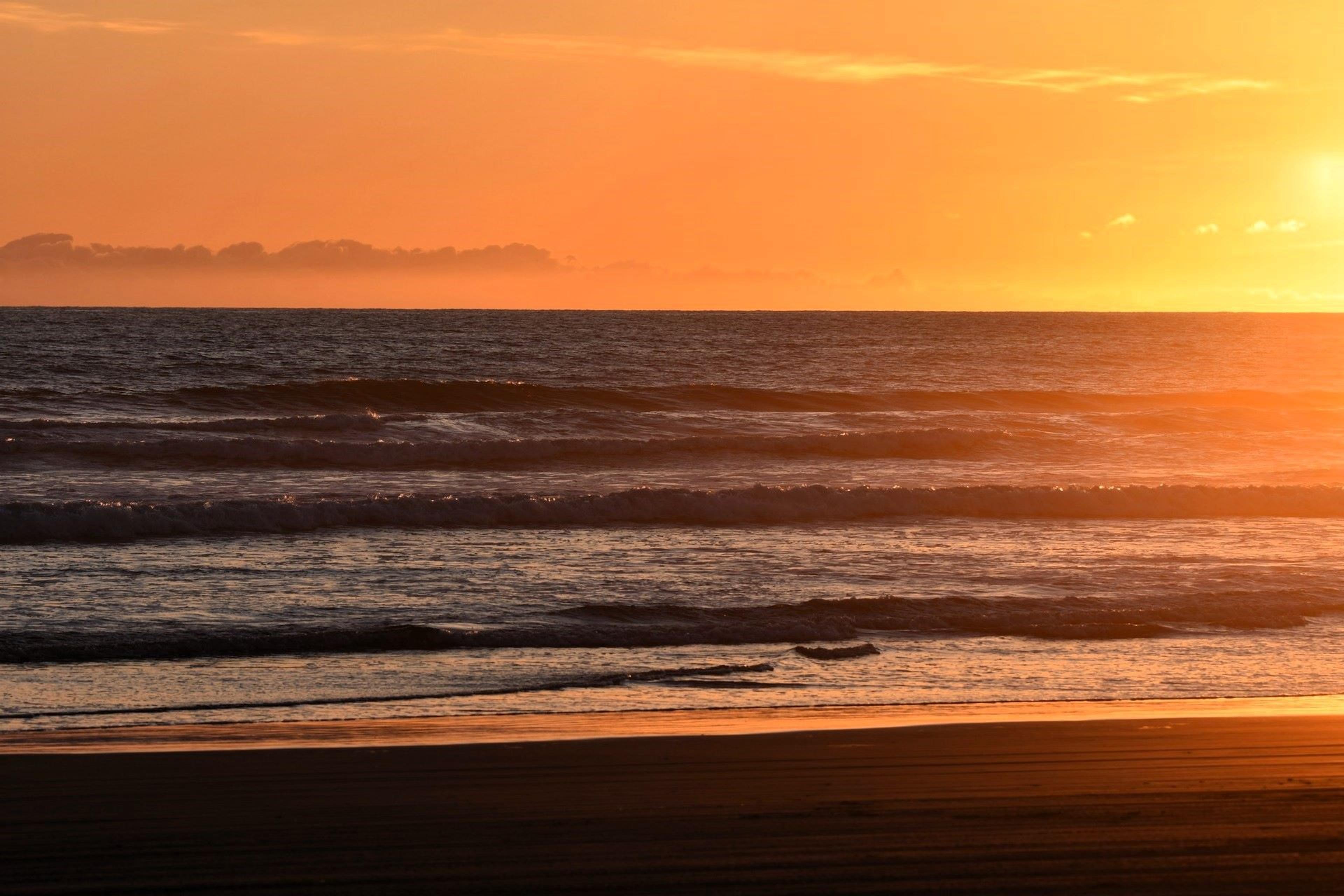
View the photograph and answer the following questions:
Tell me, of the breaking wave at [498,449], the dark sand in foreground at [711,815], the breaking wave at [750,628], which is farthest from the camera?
the breaking wave at [498,449]

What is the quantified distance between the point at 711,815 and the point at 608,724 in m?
1.93

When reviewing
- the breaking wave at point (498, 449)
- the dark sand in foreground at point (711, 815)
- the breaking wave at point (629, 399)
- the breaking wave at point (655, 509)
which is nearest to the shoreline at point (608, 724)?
the dark sand in foreground at point (711, 815)

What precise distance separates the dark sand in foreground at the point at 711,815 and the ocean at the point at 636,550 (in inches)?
54.5

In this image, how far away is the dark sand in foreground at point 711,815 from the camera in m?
4.88

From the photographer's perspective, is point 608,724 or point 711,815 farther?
point 608,724

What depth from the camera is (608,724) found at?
7.49m

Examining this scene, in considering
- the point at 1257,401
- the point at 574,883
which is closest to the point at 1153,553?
the point at 574,883

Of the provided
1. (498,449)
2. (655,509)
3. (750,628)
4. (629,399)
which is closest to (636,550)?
(655,509)

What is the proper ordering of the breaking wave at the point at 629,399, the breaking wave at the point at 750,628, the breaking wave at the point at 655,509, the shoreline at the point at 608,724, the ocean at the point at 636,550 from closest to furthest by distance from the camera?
the shoreline at the point at 608,724
the ocean at the point at 636,550
the breaking wave at the point at 750,628
the breaking wave at the point at 655,509
the breaking wave at the point at 629,399

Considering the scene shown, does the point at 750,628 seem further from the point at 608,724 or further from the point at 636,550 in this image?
the point at 636,550

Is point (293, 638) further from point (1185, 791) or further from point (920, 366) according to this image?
point (920, 366)

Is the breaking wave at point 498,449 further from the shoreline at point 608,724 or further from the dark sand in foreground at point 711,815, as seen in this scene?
the dark sand in foreground at point 711,815

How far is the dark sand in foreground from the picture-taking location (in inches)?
192

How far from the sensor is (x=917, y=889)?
4.73 meters
